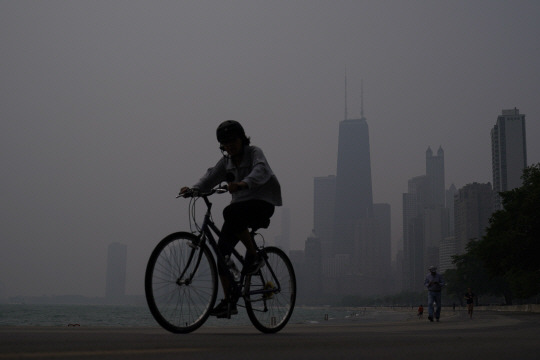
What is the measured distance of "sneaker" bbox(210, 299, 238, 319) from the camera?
5.97 meters

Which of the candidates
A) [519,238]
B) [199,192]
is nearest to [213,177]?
[199,192]

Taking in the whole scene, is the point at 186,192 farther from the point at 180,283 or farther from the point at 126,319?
the point at 126,319

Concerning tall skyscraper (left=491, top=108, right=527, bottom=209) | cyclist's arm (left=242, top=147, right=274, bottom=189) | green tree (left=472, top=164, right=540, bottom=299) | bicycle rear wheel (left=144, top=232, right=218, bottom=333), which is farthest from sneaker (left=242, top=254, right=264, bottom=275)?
tall skyscraper (left=491, top=108, right=527, bottom=209)

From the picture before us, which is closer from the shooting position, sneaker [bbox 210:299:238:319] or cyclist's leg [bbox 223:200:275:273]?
sneaker [bbox 210:299:238:319]

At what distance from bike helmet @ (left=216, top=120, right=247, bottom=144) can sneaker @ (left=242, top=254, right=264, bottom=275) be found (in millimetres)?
1194

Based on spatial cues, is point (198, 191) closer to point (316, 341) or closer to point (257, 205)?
point (257, 205)

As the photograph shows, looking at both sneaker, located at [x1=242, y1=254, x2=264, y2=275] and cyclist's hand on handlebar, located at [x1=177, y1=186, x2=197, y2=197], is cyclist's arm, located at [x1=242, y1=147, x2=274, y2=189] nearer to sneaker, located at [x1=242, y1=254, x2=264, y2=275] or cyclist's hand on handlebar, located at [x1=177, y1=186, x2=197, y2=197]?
cyclist's hand on handlebar, located at [x1=177, y1=186, x2=197, y2=197]

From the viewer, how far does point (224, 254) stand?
6207 mm

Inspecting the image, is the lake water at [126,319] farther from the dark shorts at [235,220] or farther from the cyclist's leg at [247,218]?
the dark shorts at [235,220]

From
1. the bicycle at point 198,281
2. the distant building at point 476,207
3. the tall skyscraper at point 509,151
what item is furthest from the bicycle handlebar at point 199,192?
the distant building at point 476,207

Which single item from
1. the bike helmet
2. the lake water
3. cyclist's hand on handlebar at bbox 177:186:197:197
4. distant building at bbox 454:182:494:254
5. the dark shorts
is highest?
distant building at bbox 454:182:494:254

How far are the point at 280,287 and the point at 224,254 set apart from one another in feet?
3.35

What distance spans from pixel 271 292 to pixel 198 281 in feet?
3.35

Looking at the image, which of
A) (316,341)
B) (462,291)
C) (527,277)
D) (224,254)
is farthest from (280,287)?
(462,291)
